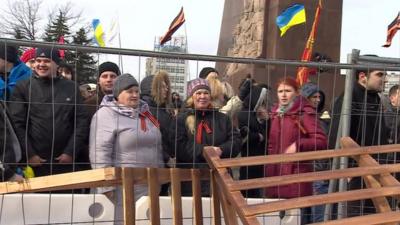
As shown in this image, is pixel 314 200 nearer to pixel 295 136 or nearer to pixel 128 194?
pixel 128 194

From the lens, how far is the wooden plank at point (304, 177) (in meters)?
3.18

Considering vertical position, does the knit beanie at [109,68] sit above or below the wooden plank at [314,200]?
above

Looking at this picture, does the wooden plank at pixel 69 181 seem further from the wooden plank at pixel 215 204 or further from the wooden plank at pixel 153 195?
the wooden plank at pixel 215 204

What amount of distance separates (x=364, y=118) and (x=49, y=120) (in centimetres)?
238

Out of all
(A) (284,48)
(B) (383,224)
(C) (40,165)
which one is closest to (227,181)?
(B) (383,224)

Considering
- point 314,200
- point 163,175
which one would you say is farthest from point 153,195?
point 314,200

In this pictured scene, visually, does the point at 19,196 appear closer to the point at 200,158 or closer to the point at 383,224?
the point at 200,158

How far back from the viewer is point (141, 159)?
181 inches

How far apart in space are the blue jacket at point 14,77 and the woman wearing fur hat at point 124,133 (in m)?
0.71

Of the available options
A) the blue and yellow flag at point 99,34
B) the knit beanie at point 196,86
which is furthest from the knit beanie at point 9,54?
the blue and yellow flag at point 99,34

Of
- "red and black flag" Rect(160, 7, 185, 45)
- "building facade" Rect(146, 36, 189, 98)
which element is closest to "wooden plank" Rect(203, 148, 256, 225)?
"building facade" Rect(146, 36, 189, 98)

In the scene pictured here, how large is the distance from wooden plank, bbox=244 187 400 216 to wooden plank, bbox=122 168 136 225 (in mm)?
678

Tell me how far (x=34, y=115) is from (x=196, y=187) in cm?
152

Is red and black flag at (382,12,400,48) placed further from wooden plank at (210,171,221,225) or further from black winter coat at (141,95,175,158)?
wooden plank at (210,171,221,225)
